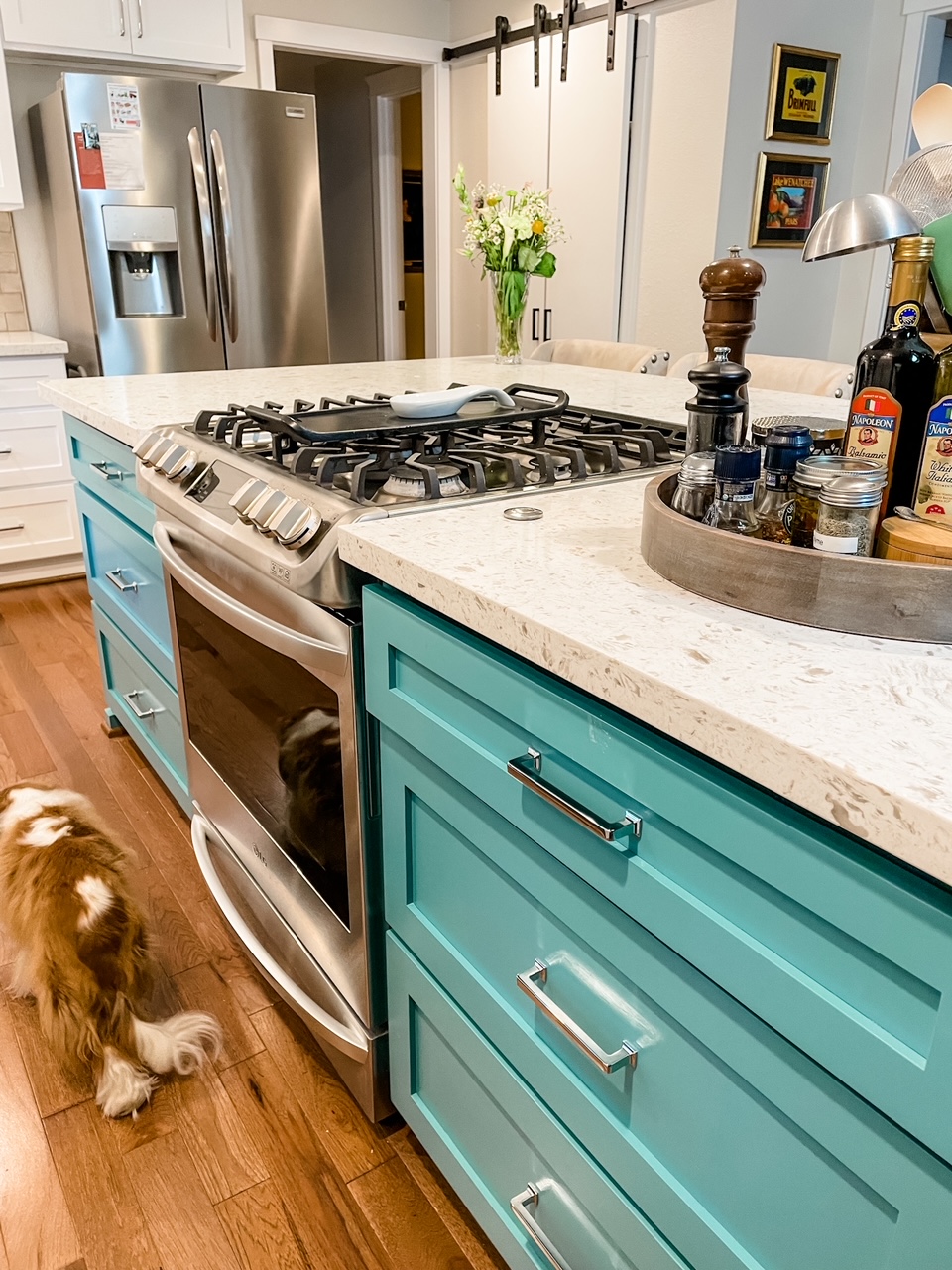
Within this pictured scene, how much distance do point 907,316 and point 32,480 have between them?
3517mm

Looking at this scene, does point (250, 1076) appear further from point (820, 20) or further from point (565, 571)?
point (820, 20)

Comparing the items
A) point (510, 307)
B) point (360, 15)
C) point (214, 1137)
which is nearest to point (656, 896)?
point (214, 1137)

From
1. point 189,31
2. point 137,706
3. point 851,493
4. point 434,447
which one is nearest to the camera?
point 851,493

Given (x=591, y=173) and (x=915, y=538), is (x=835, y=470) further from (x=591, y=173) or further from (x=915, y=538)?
(x=591, y=173)

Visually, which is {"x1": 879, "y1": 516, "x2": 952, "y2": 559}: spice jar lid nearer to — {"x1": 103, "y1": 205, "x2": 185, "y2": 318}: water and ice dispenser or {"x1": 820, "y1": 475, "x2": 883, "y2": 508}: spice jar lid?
{"x1": 820, "y1": 475, "x2": 883, "y2": 508}: spice jar lid

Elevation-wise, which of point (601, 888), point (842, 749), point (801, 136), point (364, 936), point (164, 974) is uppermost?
point (801, 136)

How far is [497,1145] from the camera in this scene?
3.54 ft

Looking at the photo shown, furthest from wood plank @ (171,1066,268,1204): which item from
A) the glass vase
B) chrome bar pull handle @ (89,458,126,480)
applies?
the glass vase

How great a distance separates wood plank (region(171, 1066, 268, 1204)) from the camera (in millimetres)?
1315

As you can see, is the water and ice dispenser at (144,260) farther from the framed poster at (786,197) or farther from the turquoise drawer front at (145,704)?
the framed poster at (786,197)

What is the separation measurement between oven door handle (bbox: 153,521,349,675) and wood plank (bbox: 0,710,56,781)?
1.04m

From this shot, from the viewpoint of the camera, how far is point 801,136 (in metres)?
3.66

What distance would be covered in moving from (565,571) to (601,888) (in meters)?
0.29

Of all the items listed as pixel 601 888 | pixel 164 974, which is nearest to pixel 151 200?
pixel 164 974
